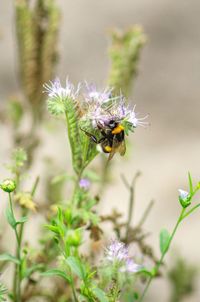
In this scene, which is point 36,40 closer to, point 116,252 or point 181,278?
point 181,278

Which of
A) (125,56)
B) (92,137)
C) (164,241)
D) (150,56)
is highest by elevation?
(150,56)

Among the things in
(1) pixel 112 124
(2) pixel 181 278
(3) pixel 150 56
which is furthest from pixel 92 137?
(3) pixel 150 56

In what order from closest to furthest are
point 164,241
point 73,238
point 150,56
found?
point 73,238
point 164,241
point 150,56

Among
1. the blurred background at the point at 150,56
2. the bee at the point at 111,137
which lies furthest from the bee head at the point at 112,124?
the blurred background at the point at 150,56

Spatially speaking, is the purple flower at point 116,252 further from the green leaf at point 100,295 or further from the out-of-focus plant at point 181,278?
the out-of-focus plant at point 181,278

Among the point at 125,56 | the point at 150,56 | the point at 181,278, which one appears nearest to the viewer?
the point at 125,56

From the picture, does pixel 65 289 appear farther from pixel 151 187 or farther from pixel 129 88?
pixel 151 187
